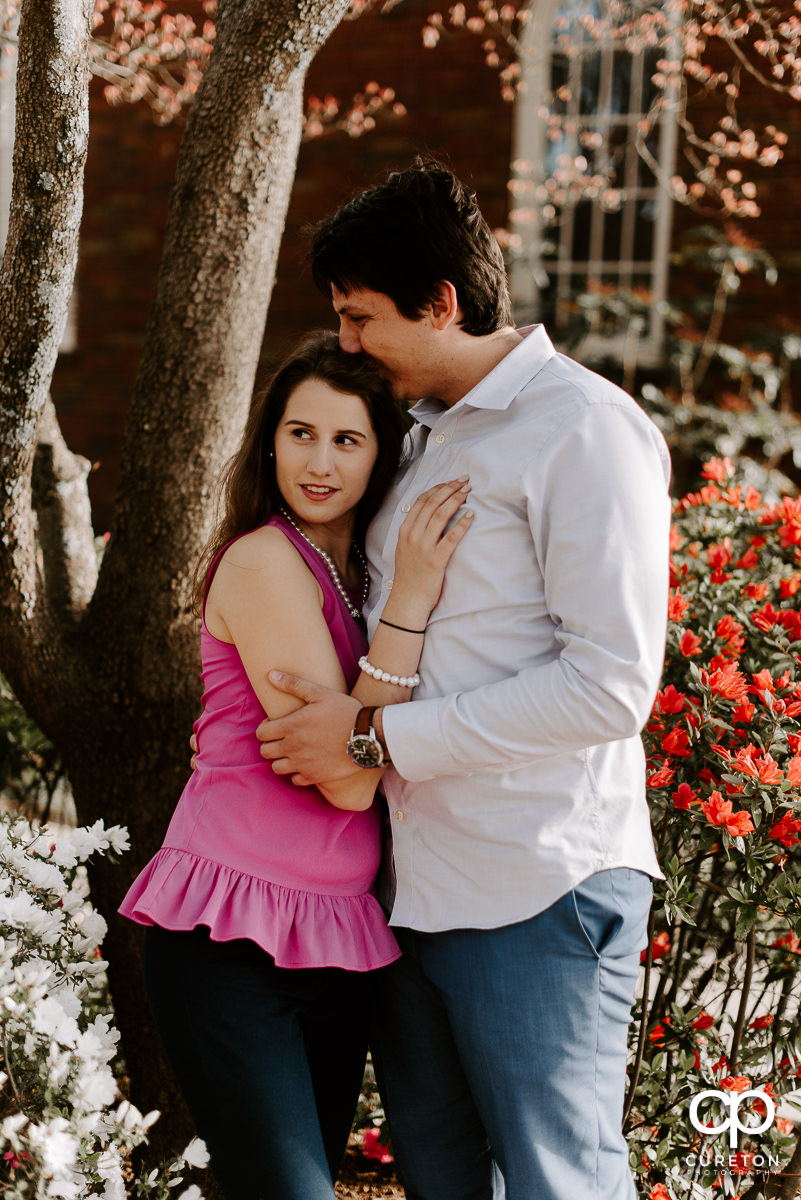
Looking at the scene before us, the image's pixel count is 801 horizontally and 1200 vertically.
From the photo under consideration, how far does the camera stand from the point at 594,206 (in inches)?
291

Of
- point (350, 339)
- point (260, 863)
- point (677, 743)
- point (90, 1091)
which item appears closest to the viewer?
point (90, 1091)

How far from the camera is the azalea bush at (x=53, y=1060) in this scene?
4.81ft

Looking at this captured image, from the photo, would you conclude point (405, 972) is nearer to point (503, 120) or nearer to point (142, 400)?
point (142, 400)

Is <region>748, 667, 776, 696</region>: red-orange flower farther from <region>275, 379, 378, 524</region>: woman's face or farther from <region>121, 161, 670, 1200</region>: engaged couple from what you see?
<region>275, 379, 378, 524</region>: woman's face

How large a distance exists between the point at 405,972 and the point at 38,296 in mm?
1594

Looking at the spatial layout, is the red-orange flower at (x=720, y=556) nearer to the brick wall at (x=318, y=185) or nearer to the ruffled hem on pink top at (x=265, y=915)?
the ruffled hem on pink top at (x=265, y=915)

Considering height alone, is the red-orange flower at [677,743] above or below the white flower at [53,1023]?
above

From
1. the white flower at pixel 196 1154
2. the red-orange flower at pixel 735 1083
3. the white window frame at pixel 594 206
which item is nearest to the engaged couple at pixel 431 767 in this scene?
the white flower at pixel 196 1154

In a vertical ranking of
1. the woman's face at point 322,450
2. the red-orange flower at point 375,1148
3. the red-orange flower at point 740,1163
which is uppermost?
the woman's face at point 322,450

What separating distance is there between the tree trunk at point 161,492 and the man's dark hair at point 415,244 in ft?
2.63

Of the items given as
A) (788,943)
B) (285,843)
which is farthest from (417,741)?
(788,943)

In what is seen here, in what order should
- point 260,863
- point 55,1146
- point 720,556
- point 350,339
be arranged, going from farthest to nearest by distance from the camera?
point 720,556
point 350,339
point 260,863
point 55,1146

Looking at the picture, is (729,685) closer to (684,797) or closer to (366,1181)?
(684,797)

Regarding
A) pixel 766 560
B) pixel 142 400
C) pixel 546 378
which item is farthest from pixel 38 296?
pixel 766 560
